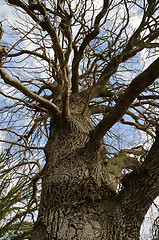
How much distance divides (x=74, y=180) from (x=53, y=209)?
0.30 m

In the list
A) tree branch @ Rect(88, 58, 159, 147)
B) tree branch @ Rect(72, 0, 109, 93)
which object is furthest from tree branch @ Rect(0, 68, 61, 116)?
tree branch @ Rect(72, 0, 109, 93)

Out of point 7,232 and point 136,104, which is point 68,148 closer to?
point 136,104

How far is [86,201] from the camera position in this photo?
1.53m

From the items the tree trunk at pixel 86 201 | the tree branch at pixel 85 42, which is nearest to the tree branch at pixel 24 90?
the tree trunk at pixel 86 201

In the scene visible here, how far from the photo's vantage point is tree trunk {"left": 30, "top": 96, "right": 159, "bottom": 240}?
4.34ft

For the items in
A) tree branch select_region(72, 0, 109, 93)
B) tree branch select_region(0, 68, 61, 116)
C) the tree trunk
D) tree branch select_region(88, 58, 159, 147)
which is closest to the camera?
the tree trunk

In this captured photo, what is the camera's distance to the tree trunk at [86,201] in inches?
52.1

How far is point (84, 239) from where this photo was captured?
4.15 feet

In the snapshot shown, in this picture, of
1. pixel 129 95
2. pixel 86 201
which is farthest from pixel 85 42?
pixel 86 201

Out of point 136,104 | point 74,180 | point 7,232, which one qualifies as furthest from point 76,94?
point 7,232

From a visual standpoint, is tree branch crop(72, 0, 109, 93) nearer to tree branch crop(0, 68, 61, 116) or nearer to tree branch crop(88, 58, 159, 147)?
tree branch crop(0, 68, 61, 116)

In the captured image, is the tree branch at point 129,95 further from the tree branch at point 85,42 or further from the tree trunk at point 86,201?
the tree branch at point 85,42

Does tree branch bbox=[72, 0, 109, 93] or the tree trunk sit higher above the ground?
tree branch bbox=[72, 0, 109, 93]

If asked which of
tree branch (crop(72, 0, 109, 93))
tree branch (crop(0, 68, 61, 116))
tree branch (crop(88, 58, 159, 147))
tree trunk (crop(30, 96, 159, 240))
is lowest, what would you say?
tree trunk (crop(30, 96, 159, 240))
